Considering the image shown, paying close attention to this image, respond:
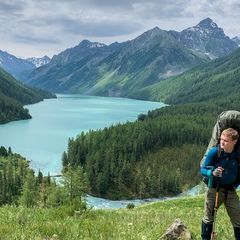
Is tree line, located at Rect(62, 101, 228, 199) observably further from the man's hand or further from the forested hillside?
the man's hand

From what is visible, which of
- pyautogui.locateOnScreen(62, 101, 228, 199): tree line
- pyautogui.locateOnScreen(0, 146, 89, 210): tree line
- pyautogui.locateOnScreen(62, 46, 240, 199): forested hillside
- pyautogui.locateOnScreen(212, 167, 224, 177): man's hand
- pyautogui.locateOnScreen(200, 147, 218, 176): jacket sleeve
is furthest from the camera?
pyautogui.locateOnScreen(62, 46, 240, 199): forested hillside

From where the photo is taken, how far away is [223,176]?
9.90 m

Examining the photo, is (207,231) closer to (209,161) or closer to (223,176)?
(223,176)

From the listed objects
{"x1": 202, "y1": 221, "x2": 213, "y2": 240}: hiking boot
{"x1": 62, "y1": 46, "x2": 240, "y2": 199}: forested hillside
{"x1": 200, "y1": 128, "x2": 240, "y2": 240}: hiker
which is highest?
{"x1": 200, "y1": 128, "x2": 240, "y2": 240}: hiker

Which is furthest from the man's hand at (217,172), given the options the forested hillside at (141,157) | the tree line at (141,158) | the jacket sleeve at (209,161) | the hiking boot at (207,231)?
the forested hillside at (141,157)

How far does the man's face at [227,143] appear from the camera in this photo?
968 cm

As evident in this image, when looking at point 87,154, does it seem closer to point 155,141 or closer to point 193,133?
point 155,141

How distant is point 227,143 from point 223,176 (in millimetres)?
1064

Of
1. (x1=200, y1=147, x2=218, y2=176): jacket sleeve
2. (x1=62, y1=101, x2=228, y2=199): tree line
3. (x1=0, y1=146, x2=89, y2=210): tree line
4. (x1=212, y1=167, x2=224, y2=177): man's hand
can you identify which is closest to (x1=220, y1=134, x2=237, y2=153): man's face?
(x1=200, y1=147, x2=218, y2=176): jacket sleeve

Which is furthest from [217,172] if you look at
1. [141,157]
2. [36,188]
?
[141,157]

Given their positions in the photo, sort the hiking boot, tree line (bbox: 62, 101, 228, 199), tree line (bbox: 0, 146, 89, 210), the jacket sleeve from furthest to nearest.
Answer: tree line (bbox: 62, 101, 228, 199) → tree line (bbox: 0, 146, 89, 210) → the hiking boot → the jacket sleeve

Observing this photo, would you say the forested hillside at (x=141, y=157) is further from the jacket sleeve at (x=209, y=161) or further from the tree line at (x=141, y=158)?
the jacket sleeve at (x=209, y=161)

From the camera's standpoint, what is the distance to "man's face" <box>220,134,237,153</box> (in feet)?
31.7

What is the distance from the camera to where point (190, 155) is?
161 meters
